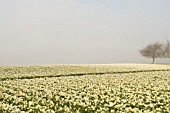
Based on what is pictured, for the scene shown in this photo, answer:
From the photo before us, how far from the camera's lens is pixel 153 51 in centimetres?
7088

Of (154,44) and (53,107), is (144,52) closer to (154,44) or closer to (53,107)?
(154,44)

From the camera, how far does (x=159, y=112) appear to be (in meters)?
8.38

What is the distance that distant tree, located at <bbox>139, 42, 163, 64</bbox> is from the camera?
232 feet

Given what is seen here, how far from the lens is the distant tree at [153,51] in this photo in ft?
232

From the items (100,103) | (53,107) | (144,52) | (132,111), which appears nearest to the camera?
(132,111)

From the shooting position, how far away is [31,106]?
917cm

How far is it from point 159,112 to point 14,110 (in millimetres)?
4531

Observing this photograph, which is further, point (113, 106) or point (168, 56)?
point (168, 56)

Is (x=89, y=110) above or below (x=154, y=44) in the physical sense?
below

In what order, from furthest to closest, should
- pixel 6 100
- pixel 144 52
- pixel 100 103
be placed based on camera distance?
pixel 144 52, pixel 6 100, pixel 100 103

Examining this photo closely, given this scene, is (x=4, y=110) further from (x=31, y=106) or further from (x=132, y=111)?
(x=132, y=111)

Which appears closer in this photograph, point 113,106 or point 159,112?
point 159,112

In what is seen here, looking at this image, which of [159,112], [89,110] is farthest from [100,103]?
[159,112]

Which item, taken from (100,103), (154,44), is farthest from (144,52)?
(100,103)
